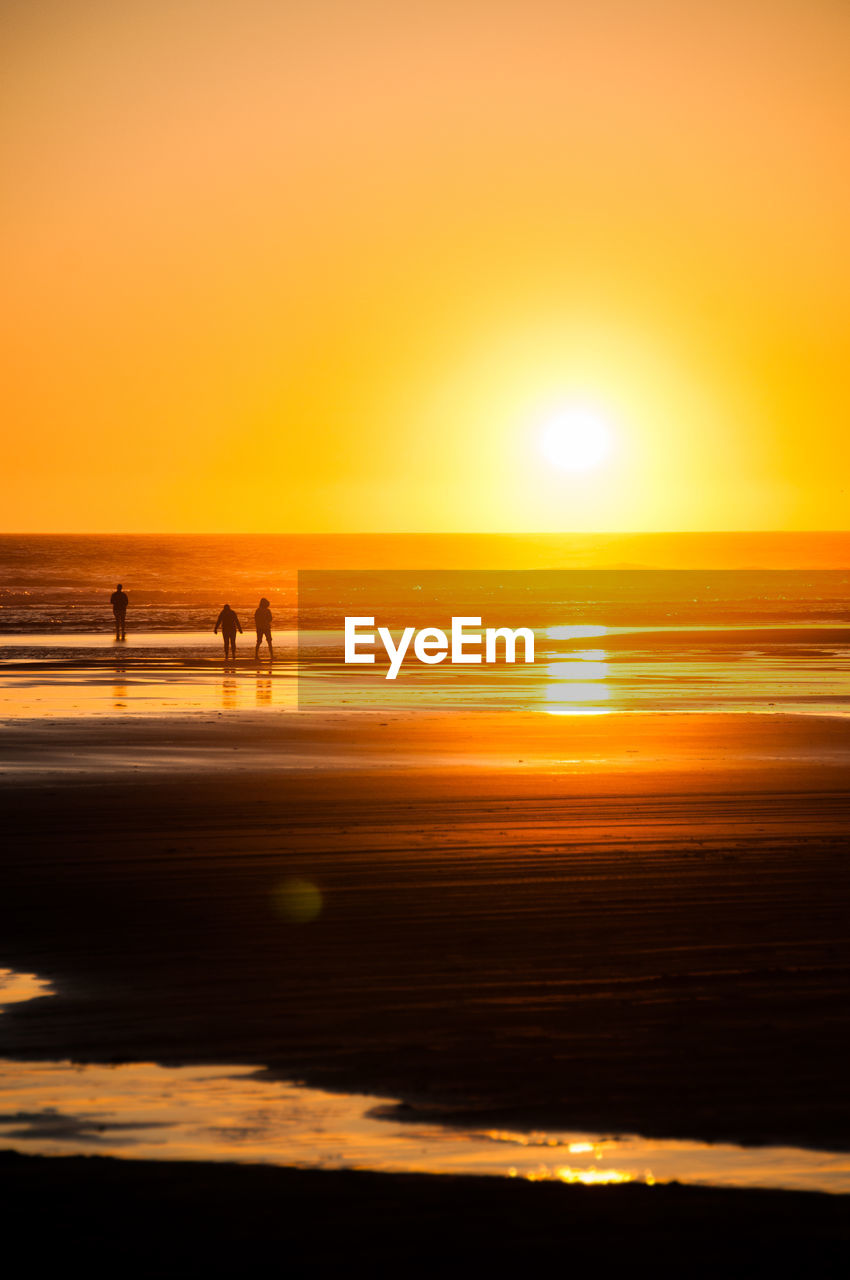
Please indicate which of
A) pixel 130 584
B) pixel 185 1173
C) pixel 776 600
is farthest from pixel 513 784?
pixel 130 584

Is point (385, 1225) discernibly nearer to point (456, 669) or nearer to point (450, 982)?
point (450, 982)

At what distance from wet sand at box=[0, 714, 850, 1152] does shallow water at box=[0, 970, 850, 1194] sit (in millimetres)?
188

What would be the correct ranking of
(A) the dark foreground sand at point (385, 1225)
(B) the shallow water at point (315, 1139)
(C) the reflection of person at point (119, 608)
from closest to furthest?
1. (A) the dark foreground sand at point (385, 1225)
2. (B) the shallow water at point (315, 1139)
3. (C) the reflection of person at point (119, 608)

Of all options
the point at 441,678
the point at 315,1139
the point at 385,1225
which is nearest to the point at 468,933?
the point at 315,1139

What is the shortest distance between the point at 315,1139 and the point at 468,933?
362cm

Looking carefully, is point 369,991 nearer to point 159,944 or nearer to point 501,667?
point 159,944

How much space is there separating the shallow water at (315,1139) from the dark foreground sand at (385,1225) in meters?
0.12

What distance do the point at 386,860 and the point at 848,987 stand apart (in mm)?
4967

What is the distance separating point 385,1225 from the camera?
223 inches

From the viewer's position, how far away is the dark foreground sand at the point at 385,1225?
17.6ft

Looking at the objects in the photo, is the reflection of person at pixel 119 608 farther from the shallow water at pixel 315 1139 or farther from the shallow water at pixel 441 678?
the shallow water at pixel 315 1139

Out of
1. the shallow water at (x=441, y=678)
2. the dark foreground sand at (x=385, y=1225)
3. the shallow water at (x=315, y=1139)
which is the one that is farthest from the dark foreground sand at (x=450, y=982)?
the shallow water at (x=441, y=678)

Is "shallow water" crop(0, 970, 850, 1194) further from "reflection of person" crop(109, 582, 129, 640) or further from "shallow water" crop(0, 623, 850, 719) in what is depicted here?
"reflection of person" crop(109, 582, 129, 640)

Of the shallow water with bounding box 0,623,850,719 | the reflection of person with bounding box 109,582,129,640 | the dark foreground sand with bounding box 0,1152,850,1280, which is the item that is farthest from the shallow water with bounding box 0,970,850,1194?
the reflection of person with bounding box 109,582,129,640
